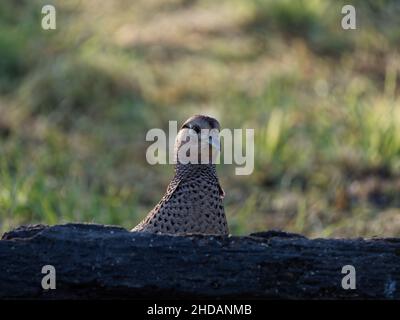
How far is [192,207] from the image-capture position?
4.34 m

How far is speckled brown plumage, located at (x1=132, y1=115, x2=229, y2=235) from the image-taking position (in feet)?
14.0

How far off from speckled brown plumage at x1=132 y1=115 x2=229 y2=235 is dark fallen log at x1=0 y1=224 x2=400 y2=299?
1.78 feet

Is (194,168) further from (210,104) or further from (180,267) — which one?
(210,104)

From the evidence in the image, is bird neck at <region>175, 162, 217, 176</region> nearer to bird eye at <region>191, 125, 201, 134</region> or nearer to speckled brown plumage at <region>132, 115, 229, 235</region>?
speckled brown plumage at <region>132, 115, 229, 235</region>

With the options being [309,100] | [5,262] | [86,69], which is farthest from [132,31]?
[5,262]

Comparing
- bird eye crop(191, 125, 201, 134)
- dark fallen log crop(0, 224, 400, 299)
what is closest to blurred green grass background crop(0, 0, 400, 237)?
bird eye crop(191, 125, 201, 134)

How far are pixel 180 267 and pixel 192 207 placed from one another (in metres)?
0.72

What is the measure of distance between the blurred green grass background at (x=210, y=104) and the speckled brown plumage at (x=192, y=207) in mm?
1963

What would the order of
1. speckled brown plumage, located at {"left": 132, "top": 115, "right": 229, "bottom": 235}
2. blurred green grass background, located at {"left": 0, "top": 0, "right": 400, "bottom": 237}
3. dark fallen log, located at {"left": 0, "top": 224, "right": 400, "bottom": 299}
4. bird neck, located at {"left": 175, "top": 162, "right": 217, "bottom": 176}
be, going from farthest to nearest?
blurred green grass background, located at {"left": 0, "top": 0, "right": 400, "bottom": 237} → bird neck, located at {"left": 175, "top": 162, "right": 217, "bottom": 176} → speckled brown plumage, located at {"left": 132, "top": 115, "right": 229, "bottom": 235} → dark fallen log, located at {"left": 0, "top": 224, "right": 400, "bottom": 299}

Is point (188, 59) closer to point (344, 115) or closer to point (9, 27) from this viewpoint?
point (9, 27)

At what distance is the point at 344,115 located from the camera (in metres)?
8.59

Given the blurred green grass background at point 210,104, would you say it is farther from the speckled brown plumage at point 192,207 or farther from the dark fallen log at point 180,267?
the dark fallen log at point 180,267

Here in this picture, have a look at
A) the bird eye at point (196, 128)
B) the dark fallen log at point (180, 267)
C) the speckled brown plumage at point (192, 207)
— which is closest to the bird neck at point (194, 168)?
the speckled brown plumage at point (192, 207)
